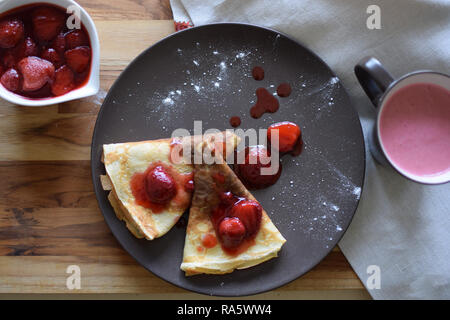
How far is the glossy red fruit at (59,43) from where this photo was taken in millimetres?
1902

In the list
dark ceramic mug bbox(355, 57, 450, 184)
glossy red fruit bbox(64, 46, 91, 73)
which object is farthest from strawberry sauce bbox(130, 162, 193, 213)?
dark ceramic mug bbox(355, 57, 450, 184)

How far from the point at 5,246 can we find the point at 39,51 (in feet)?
3.28

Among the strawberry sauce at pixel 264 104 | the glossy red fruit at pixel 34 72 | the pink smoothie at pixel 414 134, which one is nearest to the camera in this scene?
the glossy red fruit at pixel 34 72

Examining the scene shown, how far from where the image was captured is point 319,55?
2.16m

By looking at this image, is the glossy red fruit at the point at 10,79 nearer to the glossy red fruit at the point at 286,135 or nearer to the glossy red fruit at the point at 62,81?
the glossy red fruit at the point at 62,81

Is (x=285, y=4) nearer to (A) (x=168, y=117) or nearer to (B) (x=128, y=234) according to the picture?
(A) (x=168, y=117)

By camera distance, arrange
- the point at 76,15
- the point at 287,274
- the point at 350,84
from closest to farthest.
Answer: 1. the point at 76,15
2. the point at 287,274
3. the point at 350,84

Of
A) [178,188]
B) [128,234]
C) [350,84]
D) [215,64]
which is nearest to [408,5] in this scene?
[350,84]

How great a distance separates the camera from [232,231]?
189 centimetres

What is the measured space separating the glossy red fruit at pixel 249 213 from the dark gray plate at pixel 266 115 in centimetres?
11

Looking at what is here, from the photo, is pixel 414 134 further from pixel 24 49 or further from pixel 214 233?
pixel 24 49

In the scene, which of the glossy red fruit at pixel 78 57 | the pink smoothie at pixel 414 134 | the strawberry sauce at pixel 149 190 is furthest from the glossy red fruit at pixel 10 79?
the pink smoothie at pixel 414 134

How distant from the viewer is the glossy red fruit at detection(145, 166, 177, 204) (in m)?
1.89

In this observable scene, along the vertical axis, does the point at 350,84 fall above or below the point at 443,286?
above
